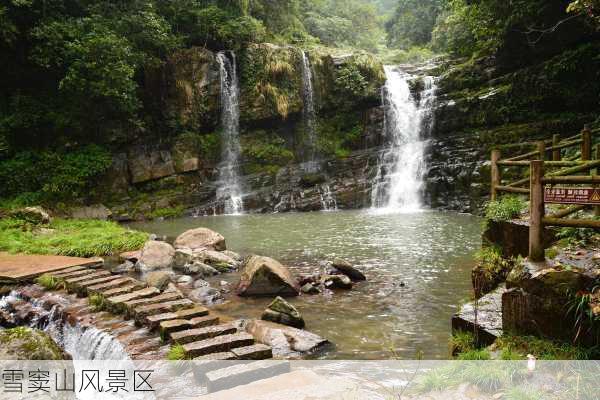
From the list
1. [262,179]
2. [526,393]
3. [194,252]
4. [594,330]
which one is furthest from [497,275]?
[262,179]

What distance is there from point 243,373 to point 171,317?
1.64 meters

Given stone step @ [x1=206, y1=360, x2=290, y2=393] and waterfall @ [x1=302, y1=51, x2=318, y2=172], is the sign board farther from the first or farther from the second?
waterfall @ [x1=302, y1=51, x2=318, y2=172]

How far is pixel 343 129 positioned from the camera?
23.0m

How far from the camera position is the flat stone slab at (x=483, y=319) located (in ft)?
14.2

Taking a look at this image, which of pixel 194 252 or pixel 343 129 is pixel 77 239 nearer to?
pixel 194 252

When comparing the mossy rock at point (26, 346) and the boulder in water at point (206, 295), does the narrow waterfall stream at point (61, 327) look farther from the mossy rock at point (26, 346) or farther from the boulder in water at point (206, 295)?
the boulder in water at point (206, 295)

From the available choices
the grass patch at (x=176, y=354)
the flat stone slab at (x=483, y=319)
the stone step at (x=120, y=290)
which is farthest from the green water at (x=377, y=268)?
the grass patch at (x=176, y=354)

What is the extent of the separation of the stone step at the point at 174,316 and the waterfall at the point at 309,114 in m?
16.8

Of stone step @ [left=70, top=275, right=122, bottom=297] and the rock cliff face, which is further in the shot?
the rock cliff face

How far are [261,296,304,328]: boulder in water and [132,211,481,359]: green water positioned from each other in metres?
0.23

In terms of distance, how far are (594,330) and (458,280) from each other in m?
4.22

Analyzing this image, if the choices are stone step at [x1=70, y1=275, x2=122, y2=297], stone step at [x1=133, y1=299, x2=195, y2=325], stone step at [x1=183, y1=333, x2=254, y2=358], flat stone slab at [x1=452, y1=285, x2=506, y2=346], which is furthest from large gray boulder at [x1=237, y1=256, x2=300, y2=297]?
flat stone slab at [x1=452, y1=285, x2=506, y2=346]

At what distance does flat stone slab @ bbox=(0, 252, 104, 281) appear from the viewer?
7594 mm

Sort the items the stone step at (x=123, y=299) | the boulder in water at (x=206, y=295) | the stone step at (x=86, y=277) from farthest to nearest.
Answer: the boulder in water at (x=206, y=295) → the stone step at (x=86, y=277) → the stone step at (x=123, y=299)
